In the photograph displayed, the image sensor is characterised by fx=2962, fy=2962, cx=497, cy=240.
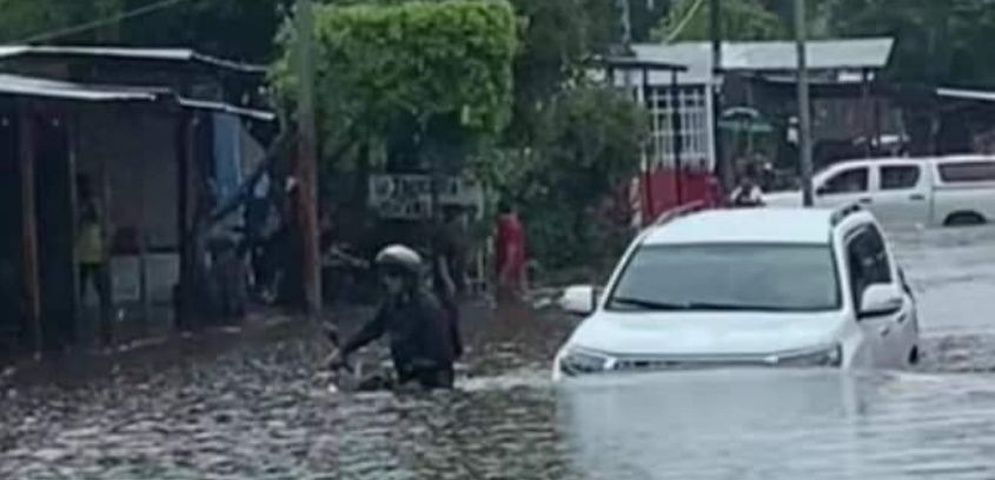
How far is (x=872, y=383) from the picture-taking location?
15352 mm

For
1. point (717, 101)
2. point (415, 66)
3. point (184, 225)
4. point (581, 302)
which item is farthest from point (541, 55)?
point (581, 302)

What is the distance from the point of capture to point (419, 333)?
17016mm

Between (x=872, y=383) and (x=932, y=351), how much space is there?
8872 millimetres

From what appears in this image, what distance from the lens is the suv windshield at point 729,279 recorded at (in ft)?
57.8

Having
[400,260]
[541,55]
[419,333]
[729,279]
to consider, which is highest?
[541,55]

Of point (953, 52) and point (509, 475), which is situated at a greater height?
point (953, 52)

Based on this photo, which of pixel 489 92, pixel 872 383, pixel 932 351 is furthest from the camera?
pixel 489 92

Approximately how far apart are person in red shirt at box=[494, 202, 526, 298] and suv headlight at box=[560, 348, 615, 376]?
66.8 feet

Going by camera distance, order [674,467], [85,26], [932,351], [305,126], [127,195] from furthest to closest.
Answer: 1. [85,26]
2. [127,195]
3. [305,126]
4. [932,351]
5. [674,467]

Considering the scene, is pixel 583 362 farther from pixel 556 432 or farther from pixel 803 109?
pixel 803 109

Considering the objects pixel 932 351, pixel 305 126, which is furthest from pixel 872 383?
pixel 305 126

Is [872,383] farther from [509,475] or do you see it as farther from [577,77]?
[577,77]

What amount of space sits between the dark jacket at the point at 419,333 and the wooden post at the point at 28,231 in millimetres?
12411

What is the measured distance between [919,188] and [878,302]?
3866 centimetres
